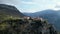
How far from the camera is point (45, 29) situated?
101438 millimetres

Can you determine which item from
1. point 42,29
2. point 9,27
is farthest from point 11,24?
point 42,29

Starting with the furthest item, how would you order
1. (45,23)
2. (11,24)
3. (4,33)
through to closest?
1. (45,23)
2. (11,24)
3. (4,33)

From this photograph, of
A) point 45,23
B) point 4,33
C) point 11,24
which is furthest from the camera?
point 45,23

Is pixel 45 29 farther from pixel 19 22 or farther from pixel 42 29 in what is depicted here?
pixel 19 22

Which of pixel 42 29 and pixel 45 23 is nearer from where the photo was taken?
pixel 42 29

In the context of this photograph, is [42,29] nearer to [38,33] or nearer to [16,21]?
[38,33]

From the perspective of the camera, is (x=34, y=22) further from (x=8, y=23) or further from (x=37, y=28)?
(x=8, y=23)

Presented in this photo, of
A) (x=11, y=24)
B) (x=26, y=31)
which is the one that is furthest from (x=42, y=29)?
(x=11, y=24)

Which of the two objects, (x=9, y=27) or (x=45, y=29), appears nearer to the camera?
(x=9, y=27)

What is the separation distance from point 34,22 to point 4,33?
17778 mm

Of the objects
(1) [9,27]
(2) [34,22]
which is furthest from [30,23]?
(1) [9,27]

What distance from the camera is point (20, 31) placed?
93562 millimetres

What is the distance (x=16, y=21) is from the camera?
100625 mm

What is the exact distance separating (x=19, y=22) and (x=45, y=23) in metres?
15.3
